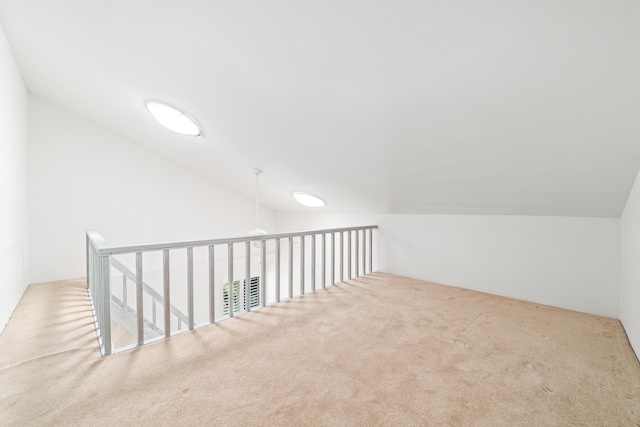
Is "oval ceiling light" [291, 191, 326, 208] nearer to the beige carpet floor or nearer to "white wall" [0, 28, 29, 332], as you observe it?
the beige carpet floor

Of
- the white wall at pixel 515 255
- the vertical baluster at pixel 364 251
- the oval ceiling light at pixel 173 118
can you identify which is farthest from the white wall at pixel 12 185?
the white wall at pixel 515 255

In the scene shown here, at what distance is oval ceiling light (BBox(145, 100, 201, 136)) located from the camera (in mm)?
2784

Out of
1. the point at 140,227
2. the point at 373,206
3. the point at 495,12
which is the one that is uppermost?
the point at 495,12

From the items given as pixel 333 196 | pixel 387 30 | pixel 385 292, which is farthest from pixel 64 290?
pixel 387 30

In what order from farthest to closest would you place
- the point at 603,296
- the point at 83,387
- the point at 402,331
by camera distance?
the point at 603,296 → the point at 402,331 → the point at 83,387

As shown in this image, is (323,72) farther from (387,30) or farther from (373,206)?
(373,206)

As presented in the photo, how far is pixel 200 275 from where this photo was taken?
4.97 metres

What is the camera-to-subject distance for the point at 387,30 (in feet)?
4.30

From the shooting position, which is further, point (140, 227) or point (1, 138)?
point (140, 227)

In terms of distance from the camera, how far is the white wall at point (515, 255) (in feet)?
7.78

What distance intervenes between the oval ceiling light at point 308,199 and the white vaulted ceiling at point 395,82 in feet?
3.34

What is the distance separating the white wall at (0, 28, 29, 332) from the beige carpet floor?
399mm

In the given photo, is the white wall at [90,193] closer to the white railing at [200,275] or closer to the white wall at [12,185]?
the white wall at [12,185]

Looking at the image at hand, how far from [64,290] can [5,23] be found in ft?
8.53
